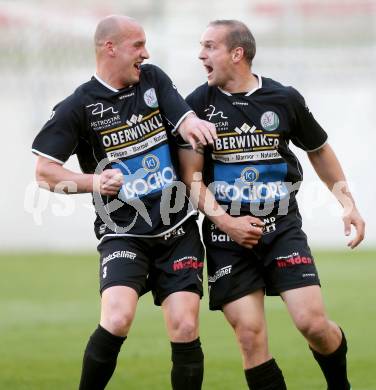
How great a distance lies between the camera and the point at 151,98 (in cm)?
661

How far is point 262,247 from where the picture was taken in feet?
21.7

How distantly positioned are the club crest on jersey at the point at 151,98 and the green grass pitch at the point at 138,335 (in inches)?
83.7

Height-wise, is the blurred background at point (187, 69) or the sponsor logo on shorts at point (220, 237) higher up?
the blurred background at point (187, 69)

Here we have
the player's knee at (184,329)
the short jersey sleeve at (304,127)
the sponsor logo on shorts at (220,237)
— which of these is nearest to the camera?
the player's knee at (184,329)

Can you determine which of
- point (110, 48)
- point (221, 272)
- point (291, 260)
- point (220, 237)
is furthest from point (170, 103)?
point (291, 260)

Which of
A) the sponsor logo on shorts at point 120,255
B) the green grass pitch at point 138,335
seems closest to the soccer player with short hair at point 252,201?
the sponsor logo on shorts at point 120,255

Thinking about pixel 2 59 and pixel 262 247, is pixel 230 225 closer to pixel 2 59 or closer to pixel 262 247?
pixel 262 247

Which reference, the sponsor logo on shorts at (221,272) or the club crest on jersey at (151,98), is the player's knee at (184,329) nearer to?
the sponsor logo on shorts at (221,272)

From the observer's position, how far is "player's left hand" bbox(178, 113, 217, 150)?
244 inches

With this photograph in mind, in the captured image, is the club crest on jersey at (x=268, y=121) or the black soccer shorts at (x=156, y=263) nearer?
the black soccer shorts at (x=156, y=263)

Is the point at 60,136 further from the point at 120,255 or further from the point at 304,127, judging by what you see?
A: the point at 304,127

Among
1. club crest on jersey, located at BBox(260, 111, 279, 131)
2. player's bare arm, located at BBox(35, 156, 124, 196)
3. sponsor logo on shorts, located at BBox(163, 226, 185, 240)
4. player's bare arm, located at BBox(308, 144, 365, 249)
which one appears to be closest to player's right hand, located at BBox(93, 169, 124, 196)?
player's bare arm, located at BBox(35, 156, 124, 196)

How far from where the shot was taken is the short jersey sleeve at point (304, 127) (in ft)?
22.1

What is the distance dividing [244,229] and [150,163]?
27.8 inches
